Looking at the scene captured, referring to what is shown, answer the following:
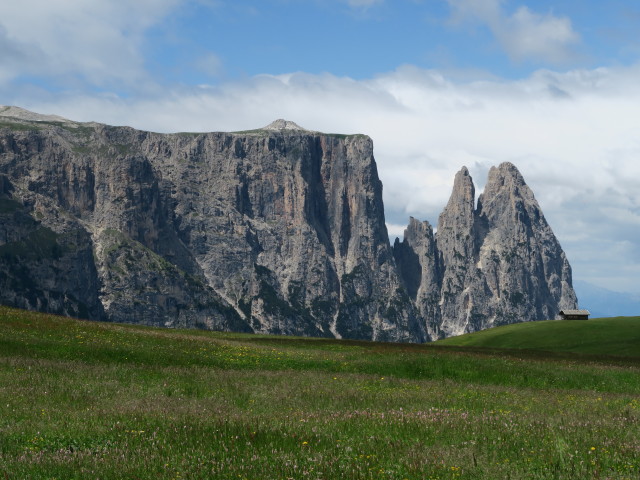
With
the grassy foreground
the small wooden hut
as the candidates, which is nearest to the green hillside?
the small wooden hut

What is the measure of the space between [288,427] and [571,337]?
80812mm

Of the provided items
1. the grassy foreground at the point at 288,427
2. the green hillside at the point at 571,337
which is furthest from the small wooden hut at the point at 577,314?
the grassy foreground at the point at 288,427

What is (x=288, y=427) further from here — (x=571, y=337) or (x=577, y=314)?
(x=577, y=314)

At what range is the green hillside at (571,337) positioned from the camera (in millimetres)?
80875

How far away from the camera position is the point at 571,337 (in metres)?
89.2

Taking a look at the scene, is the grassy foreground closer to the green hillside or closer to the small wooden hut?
the green hillside

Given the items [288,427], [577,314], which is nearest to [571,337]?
[577,314]

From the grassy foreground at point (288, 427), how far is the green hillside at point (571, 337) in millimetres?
49373

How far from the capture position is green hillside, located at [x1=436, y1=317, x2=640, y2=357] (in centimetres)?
8088

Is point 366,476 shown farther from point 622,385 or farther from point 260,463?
point 622,385

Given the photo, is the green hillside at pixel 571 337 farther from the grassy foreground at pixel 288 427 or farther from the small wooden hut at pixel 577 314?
the grassy foreground at pixel 288 427

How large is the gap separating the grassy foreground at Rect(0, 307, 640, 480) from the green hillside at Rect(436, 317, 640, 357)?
49.4 m

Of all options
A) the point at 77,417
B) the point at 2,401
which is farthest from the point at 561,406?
the point at 2,401

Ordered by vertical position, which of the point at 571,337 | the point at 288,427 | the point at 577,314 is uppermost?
the point at 577,314
